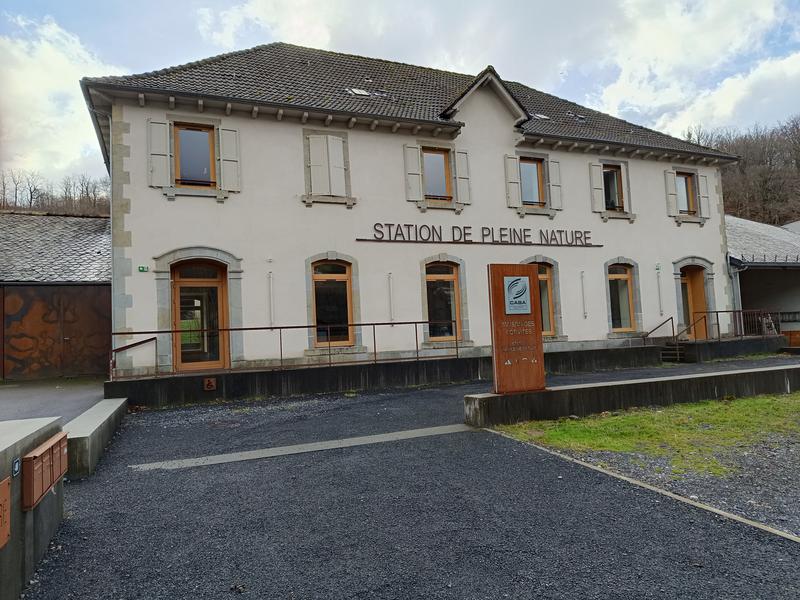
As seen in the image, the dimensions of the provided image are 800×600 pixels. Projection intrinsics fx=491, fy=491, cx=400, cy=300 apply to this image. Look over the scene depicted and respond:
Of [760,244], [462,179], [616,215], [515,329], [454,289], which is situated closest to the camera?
[515,329]

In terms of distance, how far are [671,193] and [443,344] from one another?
939 centimetres

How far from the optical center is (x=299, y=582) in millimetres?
2764

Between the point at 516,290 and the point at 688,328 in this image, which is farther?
the point at 688,328

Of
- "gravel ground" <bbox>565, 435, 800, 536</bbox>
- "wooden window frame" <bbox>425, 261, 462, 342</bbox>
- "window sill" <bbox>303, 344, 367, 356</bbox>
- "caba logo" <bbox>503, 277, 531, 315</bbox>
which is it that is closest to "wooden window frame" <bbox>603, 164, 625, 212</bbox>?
"wooden window frame" <bbox>425, 261, 462, 342</bbox>

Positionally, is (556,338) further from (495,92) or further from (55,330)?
(55,330)

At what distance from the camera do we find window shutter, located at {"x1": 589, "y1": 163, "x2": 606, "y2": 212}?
14656mm

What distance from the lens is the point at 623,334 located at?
1462 centimetres

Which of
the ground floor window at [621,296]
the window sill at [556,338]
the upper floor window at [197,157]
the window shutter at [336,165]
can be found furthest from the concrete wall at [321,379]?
the window shutter at [336,165]

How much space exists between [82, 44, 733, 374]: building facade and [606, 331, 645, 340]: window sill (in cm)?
4

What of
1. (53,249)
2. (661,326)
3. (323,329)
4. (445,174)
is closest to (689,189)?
(661,326)

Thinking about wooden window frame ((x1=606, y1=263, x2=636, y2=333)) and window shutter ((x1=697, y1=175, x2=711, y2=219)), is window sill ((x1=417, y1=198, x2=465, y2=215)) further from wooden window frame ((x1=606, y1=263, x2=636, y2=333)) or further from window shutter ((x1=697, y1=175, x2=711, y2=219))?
window shutter ((x1=697, y1=175, x2=711, y2=219))

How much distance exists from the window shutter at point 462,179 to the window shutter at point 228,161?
5558mm

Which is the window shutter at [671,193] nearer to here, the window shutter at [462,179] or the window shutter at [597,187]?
the window shutter at [597,187]

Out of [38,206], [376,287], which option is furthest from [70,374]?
[38,206]
